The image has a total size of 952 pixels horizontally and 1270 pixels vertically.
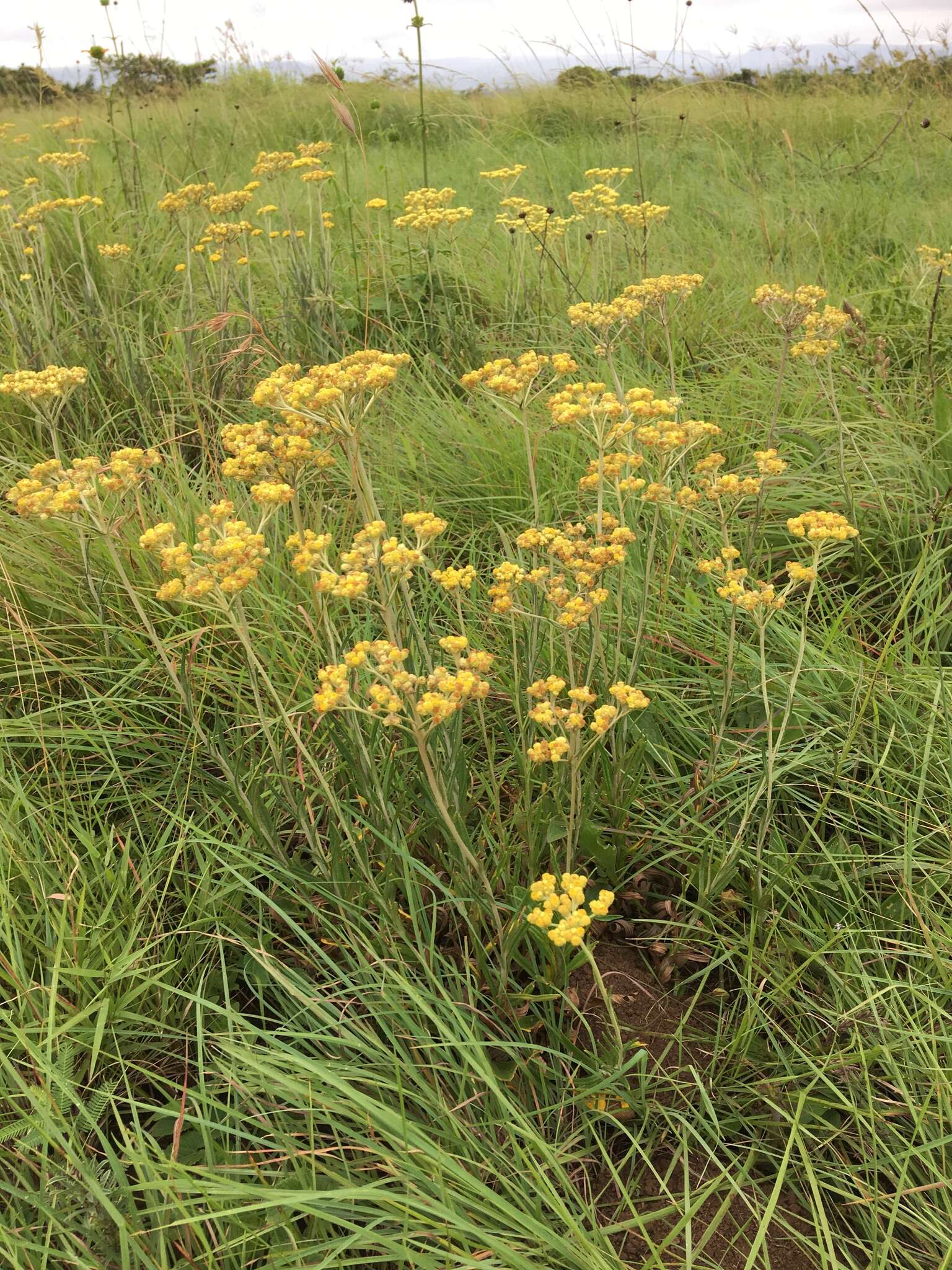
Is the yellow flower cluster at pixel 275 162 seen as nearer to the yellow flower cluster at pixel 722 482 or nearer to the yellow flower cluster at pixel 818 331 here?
the yellow flower cluster at pixel 818 331

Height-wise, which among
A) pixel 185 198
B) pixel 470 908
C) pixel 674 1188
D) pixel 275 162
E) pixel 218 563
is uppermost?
pixel 275 162

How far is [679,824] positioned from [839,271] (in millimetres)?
3259

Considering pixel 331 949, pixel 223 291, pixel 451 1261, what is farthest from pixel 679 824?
pixel 223 291

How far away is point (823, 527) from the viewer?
1.43 m

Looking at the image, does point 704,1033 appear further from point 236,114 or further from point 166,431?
point 236,114

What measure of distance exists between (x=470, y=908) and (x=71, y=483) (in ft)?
3.36

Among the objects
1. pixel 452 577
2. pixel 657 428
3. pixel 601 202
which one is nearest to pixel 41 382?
pixel 452 577

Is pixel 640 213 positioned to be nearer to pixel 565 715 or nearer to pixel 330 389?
pixel 330 389

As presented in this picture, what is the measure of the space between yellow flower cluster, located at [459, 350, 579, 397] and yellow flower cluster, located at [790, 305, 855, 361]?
2.29ft

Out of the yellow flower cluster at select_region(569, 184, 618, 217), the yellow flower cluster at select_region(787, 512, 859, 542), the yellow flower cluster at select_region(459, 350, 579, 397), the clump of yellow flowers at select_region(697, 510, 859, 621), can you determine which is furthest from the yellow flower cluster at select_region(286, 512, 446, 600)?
the yellow flower cluster at select_region(569, 184, 618, 217)

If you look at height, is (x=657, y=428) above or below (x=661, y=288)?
below

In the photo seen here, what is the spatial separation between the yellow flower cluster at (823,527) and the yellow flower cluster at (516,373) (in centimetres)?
50

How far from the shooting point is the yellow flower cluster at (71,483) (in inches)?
58.6

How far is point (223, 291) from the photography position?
10.4 ft
